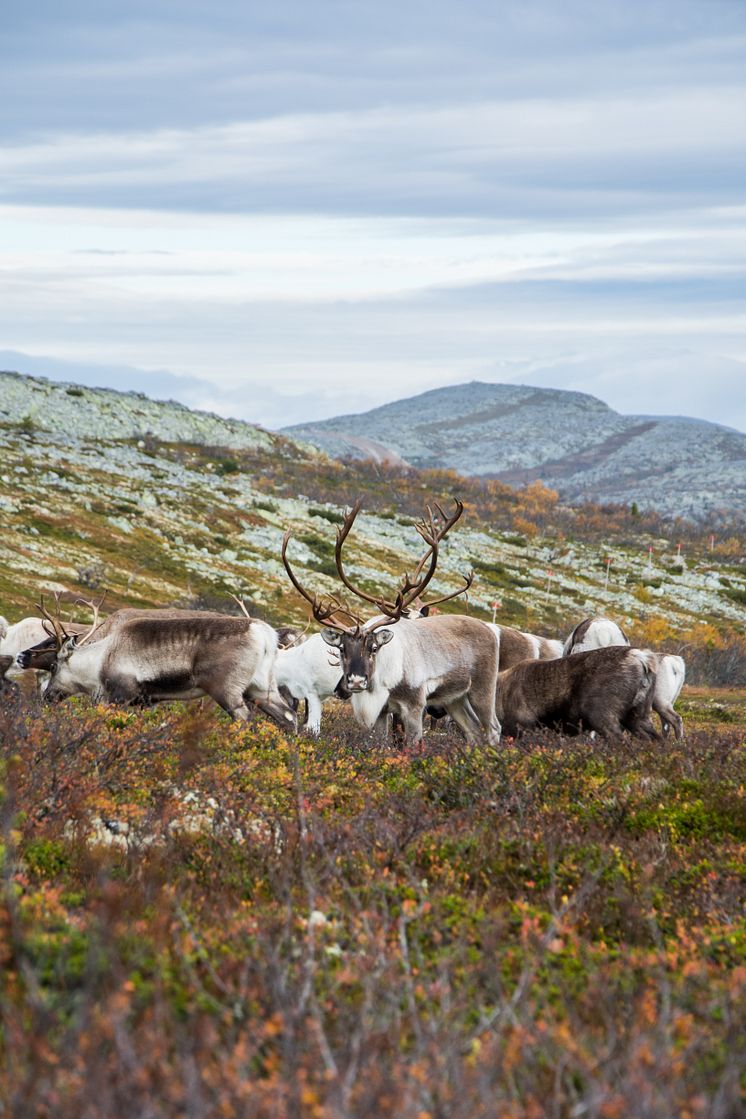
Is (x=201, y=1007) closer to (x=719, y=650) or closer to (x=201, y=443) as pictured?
(x=719, y=650)

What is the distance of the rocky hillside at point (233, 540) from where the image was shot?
146 feet

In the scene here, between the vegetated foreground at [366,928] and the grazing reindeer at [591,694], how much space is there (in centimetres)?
169

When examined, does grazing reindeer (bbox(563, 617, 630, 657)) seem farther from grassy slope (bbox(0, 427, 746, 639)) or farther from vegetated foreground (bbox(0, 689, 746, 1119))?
grassy slope (bbox(0, 427, 746, 639))

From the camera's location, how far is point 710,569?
76.0m

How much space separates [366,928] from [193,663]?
8879 millimetres

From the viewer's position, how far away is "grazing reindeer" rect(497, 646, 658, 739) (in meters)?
12.9

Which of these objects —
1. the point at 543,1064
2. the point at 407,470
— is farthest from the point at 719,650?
the point at 407,470

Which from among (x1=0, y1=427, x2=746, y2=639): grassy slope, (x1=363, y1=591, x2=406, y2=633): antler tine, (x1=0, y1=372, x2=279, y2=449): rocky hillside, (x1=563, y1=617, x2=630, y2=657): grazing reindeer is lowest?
(x1=0, y1=427, x2=746, y2=639): grassy slope

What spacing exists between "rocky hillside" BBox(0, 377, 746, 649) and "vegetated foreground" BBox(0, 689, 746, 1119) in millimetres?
24463

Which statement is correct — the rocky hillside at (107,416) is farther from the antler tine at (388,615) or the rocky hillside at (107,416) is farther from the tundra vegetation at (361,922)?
the tundra vegetation at (361,922)

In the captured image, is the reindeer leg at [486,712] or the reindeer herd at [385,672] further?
the reindeer leg at [486,712]

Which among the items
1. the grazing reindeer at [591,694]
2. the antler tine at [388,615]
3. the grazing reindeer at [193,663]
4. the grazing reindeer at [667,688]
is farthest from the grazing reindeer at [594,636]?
the grazing reindeer at [193,663]

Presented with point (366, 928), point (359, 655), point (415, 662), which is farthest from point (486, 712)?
point (366, 928)

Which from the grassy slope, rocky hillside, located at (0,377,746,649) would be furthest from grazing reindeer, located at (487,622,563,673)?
the grassy slope
